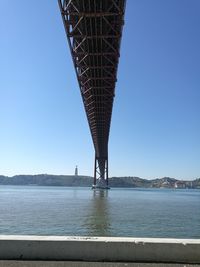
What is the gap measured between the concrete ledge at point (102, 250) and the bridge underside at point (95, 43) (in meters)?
18.6

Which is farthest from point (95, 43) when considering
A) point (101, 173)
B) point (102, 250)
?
point (101, 173)

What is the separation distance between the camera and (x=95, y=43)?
93.5 ft

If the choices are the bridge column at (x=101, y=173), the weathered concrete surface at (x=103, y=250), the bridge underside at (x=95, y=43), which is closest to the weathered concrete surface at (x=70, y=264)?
the weathered concrete surface at (x=103, y=250)

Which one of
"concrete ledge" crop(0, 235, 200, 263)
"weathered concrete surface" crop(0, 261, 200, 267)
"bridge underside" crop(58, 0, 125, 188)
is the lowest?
"weathered concrete surface" crop(0, 261, 200, 267)

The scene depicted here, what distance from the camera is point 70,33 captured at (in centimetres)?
2578

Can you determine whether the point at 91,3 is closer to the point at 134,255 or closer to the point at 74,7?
the point at 74,7

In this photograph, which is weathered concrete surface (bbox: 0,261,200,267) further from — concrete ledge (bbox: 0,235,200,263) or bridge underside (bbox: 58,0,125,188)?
bridge underside (bbox: 58,0,125,188)

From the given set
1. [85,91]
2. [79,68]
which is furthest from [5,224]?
[85,91]

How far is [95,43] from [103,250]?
80.3ft

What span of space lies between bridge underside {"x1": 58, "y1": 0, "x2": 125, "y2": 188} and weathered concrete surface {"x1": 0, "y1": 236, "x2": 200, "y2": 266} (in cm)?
1861

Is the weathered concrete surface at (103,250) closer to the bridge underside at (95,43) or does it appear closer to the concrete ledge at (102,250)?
the concrete ledge at (102,250)

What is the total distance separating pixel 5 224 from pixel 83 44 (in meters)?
14.0

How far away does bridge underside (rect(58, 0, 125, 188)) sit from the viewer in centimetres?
2281

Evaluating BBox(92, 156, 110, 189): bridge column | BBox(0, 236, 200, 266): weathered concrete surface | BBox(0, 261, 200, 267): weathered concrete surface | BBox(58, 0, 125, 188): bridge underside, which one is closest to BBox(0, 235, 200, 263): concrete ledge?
BBox(0, 236, 200, 266): weathered concrete surface
